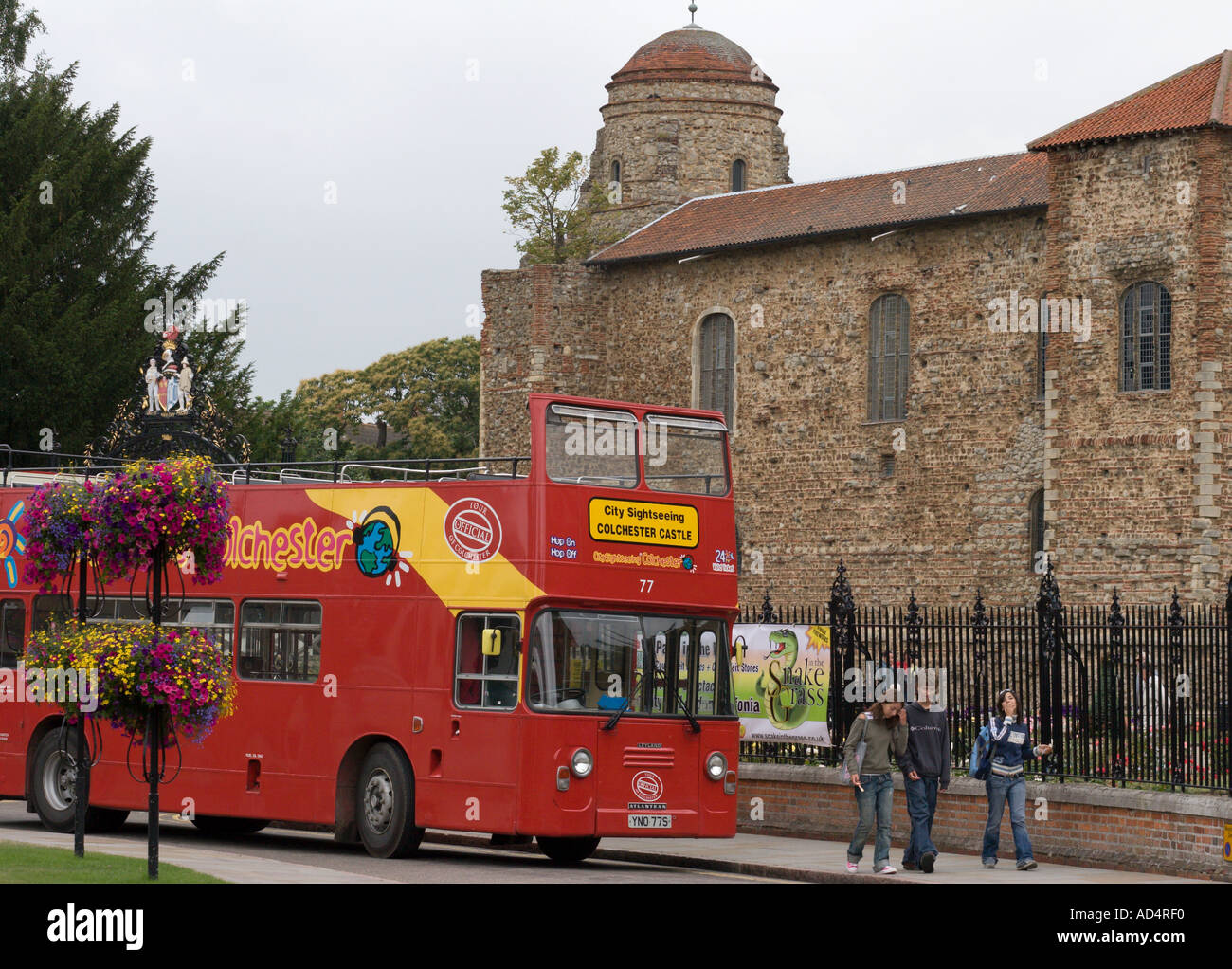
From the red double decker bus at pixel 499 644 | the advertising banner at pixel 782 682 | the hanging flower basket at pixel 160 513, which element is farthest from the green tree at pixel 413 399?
the hanging flower basket at pixel 160 513

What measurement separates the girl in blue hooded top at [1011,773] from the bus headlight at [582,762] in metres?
A: 3.91

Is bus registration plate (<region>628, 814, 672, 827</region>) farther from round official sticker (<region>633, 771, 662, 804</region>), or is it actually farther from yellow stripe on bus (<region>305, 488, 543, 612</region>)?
yellow stripe on bus (<region>305, 488, 543, 612</region>)

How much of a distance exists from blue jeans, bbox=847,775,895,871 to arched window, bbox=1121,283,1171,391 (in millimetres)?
22548

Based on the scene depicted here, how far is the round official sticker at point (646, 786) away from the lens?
17812 mm

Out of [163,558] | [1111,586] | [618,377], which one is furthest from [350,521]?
[618,377]

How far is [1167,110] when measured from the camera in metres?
38.6

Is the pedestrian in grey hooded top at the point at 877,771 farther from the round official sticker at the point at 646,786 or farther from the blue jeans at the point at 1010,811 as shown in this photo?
the round official sticker at the point at 646,786

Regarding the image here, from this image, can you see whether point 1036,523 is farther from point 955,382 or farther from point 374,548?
point 374,548

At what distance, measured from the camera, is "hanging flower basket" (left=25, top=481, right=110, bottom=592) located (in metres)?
16.2

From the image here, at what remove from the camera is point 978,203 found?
1748 inches

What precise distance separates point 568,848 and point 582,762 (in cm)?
204

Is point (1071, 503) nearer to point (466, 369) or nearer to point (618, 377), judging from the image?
point (618, 377)
